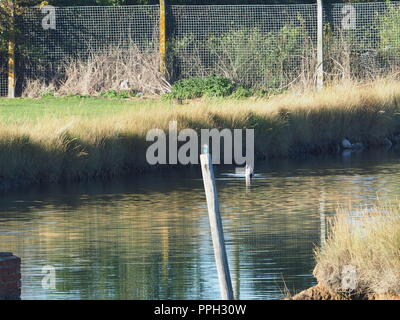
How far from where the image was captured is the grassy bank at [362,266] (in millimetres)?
10906

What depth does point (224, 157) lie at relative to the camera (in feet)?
79.2

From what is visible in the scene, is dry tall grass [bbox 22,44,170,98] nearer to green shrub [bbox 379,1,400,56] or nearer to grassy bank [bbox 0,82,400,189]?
grassy bank [bbox 0,82,400,189]

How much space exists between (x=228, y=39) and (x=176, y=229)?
19.2 m

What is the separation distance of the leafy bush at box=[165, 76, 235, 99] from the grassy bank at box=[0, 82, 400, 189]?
44.1 inches

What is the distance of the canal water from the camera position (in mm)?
12375

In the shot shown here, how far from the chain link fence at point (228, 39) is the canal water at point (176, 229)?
10.5m

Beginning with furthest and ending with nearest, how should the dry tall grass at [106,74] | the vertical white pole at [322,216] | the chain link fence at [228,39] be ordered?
the dry tall grass at [106,74], the chain link fence at [228,39], the vertical white pole at [322,216]

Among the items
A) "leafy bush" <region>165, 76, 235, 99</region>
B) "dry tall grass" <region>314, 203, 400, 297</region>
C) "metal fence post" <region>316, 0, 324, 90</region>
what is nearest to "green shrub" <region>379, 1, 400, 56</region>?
"metal fence post" <region>316, 0, 324, 90</region>

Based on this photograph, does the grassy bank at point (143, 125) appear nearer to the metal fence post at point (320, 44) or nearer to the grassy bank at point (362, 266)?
the metal fence post at point (320, 44)

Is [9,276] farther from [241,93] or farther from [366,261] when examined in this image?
[241,93]

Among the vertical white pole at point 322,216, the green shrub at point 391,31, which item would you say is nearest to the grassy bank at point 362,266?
the vertical white pole at point 322,216
